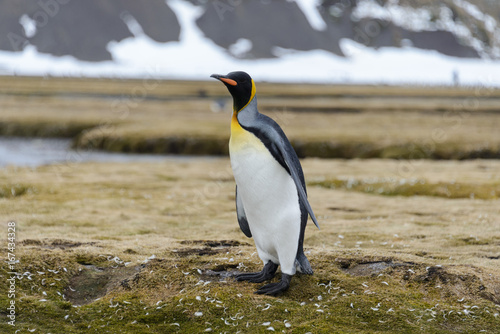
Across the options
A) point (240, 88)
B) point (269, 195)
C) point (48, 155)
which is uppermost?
point (240, 88)

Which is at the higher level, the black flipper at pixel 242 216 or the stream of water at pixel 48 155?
the black flipper at pixel 242 216

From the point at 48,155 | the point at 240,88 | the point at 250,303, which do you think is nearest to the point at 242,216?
the point at 250,303

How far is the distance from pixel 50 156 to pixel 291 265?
32.1 meters

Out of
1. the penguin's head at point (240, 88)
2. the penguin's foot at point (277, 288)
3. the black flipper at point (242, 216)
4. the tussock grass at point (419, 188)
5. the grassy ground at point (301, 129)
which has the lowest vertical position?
the grassy ground at point (301, 129)

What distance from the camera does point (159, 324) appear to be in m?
9.29

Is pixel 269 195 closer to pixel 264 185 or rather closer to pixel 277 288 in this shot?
pixel 264 185

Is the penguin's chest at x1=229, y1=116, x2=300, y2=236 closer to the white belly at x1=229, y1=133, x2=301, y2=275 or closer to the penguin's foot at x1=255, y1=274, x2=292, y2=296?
the white belly at x1=229, y1=133, x2=301, y2=275

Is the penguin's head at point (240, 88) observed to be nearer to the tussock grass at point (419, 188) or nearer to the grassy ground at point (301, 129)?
the tussock grass at point (419, 188)

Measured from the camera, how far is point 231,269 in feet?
36.1

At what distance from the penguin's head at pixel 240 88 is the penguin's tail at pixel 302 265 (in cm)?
284

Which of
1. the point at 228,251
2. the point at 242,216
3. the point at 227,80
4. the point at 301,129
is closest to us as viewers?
the point at 227,80

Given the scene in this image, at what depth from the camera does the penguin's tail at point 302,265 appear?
1010cm

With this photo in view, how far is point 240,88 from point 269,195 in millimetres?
1841

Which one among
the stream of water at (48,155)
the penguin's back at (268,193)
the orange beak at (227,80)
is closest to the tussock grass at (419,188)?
the penguin's back at (268,193)
